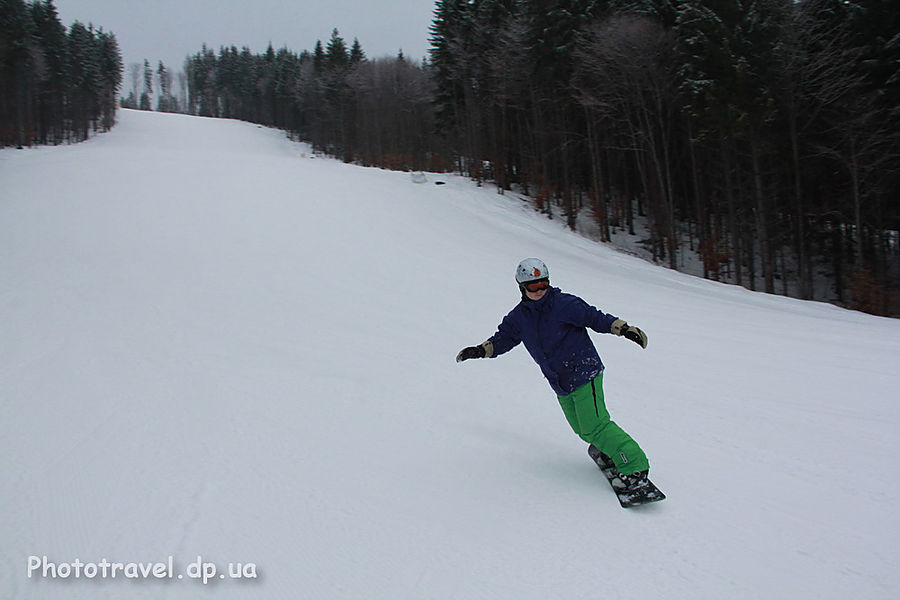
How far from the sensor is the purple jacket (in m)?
3.78

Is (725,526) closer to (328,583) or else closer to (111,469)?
(328,583)

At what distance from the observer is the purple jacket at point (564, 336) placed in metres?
3.78

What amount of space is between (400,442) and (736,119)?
63.6 ft

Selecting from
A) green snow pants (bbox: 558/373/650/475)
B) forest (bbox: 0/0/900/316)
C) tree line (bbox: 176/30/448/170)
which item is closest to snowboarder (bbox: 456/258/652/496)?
green snow pants (bbox: 558/373/650/475)

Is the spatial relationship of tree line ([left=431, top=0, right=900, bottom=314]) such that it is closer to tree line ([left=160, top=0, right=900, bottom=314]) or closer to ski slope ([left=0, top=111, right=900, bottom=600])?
tree line ([left=160, top=0, right=900, bottom=314])

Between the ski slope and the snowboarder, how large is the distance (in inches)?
14.7

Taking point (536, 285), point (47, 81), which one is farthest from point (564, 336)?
point (47, 81)

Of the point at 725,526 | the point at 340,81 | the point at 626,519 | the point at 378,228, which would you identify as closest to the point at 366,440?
the point at 626,519


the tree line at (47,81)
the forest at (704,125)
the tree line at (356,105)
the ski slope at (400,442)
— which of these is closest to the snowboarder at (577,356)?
the ski slope at (400,442)

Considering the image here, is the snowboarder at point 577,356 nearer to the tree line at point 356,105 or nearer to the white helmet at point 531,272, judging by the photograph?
the white helmet at point 531,272

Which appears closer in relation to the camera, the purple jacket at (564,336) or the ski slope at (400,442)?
the ski slope at (400,442)

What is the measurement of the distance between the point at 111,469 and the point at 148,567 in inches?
54.5

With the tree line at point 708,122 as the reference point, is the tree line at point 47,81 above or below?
above

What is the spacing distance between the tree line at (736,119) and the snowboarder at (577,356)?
15.5m
